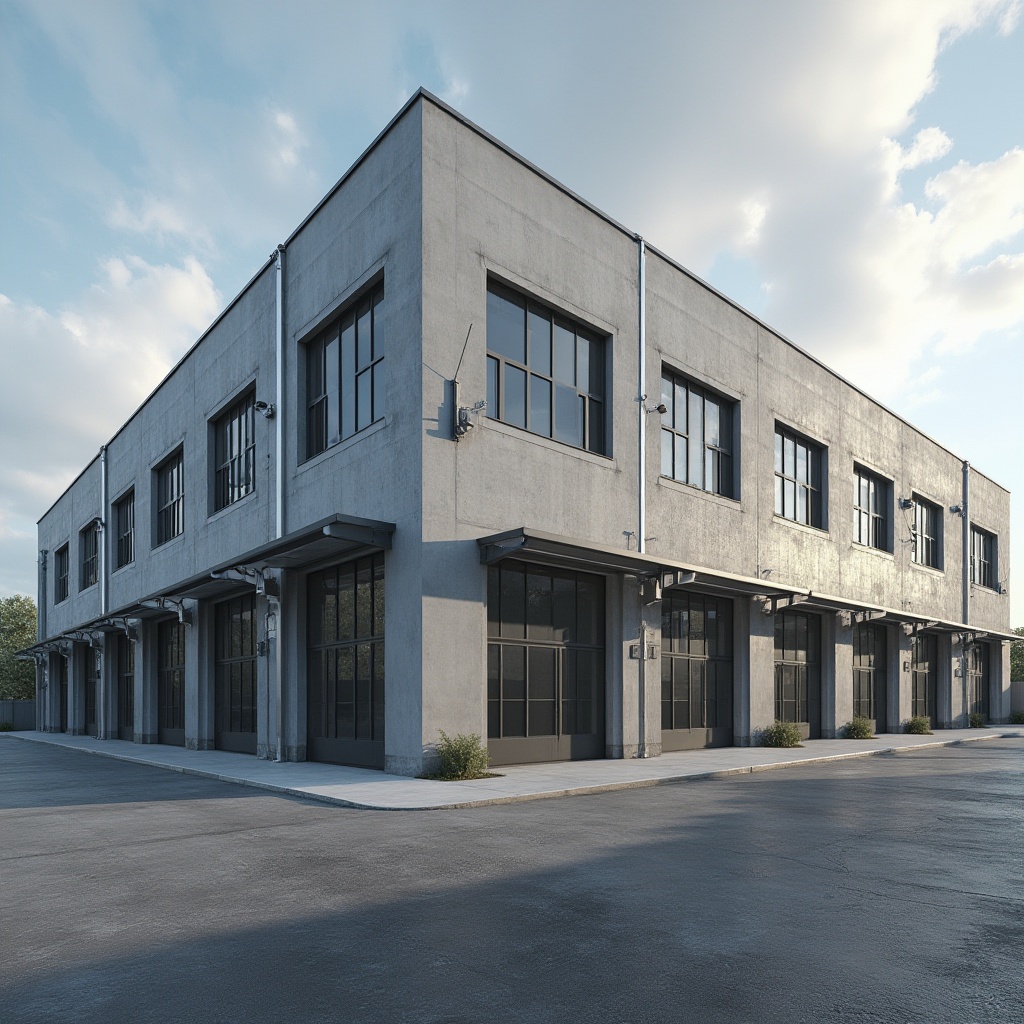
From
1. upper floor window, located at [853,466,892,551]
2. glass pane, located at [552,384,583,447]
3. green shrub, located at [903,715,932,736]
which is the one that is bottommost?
green shrub, located at [903,715,932,736]

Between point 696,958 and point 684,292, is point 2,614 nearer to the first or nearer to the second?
point 684,292

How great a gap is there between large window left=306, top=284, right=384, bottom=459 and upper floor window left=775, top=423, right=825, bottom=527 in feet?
45.7

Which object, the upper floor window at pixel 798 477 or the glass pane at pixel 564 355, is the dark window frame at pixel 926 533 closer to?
the upper floor window at pixel 798 477

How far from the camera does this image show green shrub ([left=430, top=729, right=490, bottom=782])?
15.4 m

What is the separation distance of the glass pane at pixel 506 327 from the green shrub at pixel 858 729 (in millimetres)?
17784

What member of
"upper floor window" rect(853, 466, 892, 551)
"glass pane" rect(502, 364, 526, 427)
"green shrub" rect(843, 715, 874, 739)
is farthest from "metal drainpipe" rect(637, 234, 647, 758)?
"upper floor window" rect(853, 466, 892, 551)

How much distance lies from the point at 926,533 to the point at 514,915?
3633 cm

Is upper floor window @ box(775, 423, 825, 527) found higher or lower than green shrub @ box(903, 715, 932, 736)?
higher

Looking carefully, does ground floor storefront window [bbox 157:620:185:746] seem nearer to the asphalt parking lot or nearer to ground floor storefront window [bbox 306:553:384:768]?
ground floor storefront window [bbox 306:553:384:768]

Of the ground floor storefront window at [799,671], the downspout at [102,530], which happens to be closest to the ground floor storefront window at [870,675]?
the ground floor storefront window at [799,671]

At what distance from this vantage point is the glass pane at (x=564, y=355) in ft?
64.5

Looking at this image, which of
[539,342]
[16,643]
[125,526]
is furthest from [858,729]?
[16,643]

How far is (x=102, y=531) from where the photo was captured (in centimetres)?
3838

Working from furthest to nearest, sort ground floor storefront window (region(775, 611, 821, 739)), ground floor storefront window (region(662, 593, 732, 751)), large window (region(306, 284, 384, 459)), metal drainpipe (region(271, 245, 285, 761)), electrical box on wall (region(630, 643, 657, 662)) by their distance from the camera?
ground floor storefront window (region(775, 611, 821, 739)) → ground floor storefront window (region(662, 593, 732, 751)) → metal drainpipe (region(271, 245, 285, 761)) → electrical box on wall (region(630, 643, 657, 662)) → large window (region(306, 284, 384, 459))
